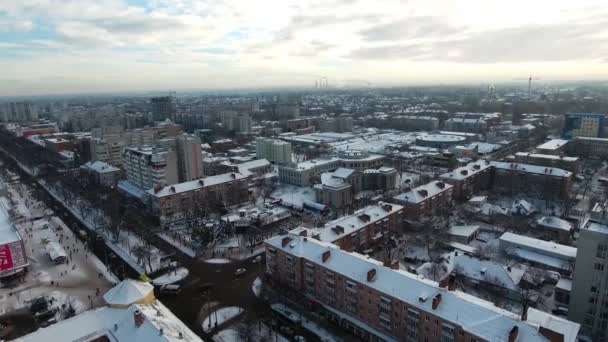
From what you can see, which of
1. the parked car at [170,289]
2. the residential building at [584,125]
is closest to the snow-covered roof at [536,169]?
the residential building at [584,125]

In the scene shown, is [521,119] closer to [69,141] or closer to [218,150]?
[218,150]

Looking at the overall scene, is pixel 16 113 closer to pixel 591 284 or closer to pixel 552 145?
pixel 552 145

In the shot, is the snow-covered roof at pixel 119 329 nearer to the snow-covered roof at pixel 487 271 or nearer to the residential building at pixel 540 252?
the snow-covered roof at pixel 487 271

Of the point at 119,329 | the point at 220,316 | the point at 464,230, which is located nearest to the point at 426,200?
the point at 464,230

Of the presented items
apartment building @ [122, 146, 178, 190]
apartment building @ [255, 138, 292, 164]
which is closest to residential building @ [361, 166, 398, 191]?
apartment building @ [255, 138, 292, 164]

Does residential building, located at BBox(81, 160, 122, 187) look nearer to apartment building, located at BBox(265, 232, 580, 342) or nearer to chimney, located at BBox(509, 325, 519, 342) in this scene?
apartment building, located at BBox(265, 232, 580, 342)

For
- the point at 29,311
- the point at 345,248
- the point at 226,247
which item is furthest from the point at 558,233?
the point at 29,311
